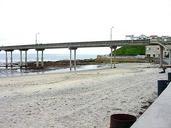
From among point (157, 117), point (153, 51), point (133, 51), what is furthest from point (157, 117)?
point (133, 51)

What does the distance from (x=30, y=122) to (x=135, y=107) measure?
4.88m

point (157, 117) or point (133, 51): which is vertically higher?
point (133, 51)

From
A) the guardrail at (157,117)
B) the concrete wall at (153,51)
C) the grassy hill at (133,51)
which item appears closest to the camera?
the guardrail at (157,117)

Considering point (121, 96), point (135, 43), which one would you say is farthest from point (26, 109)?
point (135, 43)

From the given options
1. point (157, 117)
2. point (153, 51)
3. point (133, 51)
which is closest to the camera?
point (157, 117)

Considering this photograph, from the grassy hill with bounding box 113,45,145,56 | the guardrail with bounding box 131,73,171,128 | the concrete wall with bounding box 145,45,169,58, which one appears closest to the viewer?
the guardrail with bounding box 131,73,171,128

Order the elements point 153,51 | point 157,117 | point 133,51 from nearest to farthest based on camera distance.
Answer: point 157,117
point 153,51
point 133,51

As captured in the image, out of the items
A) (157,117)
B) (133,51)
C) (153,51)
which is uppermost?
(133,51)

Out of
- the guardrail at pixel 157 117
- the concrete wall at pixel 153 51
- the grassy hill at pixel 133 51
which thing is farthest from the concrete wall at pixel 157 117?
the grassy hill at pixel 133 51

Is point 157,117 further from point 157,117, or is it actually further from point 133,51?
point 133,51

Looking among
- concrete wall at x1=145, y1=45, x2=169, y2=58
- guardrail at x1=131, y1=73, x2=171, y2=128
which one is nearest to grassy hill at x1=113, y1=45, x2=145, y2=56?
concrete wall at x1=145, y1=45, x2=169, y2=58

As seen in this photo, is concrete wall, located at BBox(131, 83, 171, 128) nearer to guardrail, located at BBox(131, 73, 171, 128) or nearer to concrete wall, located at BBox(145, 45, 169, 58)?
guardrail, located at BBox(131, 73, 171, 128)

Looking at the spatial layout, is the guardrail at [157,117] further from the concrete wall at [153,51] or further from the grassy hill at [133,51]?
the grassy hill at [133,51]

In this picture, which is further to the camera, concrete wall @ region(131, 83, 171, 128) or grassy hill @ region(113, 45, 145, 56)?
grassy hill @ region(113, 45, 145, 56)
